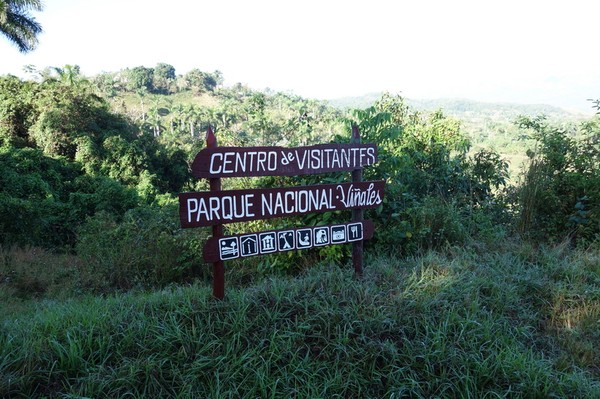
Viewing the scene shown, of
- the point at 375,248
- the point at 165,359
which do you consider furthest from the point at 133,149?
the point at 165,359

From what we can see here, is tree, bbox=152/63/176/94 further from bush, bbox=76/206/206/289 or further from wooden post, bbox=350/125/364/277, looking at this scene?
wooden post, bbox=350/125/364/277

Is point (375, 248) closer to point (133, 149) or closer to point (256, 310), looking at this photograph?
point (256, 310)

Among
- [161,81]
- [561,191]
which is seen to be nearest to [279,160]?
[561,191]

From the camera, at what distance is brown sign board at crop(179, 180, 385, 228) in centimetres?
325

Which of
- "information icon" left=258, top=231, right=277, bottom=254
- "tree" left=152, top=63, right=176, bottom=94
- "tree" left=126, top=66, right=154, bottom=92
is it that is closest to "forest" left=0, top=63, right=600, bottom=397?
"information icon" left=258, top=231, right=277, bottom=254

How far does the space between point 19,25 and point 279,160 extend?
21.9 meters

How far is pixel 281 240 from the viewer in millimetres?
3627

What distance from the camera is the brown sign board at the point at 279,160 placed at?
10.9 feet

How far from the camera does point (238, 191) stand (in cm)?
341

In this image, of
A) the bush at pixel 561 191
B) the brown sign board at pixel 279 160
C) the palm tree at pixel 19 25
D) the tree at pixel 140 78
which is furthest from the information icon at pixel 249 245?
the tree at pixel 140 78

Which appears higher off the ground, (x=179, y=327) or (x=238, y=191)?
(x=238, y=191)

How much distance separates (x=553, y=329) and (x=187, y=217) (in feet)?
9.48

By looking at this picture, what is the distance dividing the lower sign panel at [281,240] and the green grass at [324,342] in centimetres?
30

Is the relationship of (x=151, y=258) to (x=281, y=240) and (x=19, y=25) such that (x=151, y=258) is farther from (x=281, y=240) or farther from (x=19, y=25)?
(x=19, y=25)
